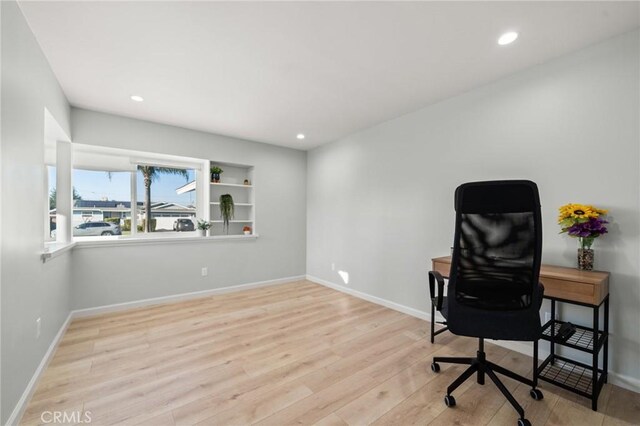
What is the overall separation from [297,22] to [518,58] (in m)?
1.85

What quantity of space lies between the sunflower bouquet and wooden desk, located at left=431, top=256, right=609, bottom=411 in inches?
10.4

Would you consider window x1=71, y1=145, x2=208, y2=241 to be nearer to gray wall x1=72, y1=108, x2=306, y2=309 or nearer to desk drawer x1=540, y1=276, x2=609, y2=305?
gray wall x1=72, y1=108, x2=306, y2=309

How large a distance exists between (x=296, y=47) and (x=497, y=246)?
200 cm

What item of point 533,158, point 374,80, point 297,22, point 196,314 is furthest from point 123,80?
point 533,158

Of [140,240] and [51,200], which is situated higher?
[51,200]

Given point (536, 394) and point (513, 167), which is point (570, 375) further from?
point (513, 167)

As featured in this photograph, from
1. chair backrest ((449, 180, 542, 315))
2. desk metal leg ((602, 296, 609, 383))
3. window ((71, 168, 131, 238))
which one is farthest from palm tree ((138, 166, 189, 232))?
desk metal leg ((602, 296, 609, 383))

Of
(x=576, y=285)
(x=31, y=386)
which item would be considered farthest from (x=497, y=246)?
(x=31, y=386)

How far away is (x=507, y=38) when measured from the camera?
195 centimetres

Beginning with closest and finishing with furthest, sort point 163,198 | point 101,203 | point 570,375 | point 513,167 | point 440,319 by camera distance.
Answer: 1. point 570,375
2. point 513,167
3. point 440,319
4. point 101,203
5. point 163,198

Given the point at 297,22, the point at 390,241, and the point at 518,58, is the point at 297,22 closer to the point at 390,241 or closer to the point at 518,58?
the point at 518,58

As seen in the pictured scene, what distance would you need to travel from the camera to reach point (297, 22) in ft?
5.92

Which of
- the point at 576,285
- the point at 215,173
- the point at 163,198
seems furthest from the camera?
the point at 215,173

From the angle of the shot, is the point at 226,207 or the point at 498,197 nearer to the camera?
the point at 498,197
